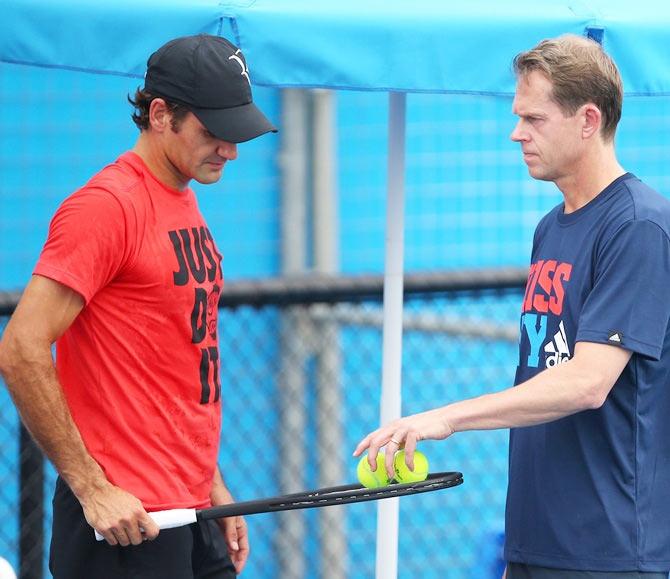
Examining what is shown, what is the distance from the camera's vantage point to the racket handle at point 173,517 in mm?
2949

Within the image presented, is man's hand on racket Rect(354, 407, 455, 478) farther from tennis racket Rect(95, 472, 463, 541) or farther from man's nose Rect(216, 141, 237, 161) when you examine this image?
man's nose Rect(216, 141, 237, 161)

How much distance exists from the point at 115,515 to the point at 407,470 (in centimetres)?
64

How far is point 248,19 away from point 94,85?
319 cm

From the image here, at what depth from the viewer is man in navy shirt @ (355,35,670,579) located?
271 centimetres

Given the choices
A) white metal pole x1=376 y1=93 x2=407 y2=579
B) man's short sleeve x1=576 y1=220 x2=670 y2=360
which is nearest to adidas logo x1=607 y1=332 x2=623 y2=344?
man's short sleeve x1=576 y1=220 x2=670 y2=360

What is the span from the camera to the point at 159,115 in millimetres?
3025

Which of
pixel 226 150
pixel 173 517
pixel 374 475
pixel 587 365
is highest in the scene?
pixel 226 150

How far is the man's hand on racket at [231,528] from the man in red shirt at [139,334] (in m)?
0.23

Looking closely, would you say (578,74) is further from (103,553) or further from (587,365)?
(103,553)

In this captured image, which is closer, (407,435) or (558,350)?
(407,435)

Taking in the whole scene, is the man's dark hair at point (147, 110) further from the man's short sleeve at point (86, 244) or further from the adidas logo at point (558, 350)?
the adidas logo at point (558, 350)

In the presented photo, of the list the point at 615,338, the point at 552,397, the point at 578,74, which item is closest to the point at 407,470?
the point at 552,397

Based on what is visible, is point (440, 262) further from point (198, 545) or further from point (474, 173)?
point (198, 545)

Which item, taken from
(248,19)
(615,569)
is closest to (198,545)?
(615,569)
